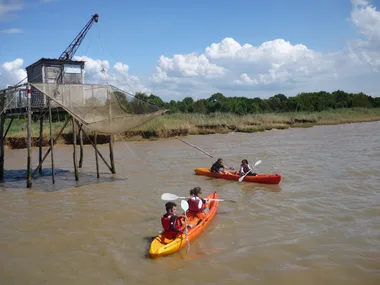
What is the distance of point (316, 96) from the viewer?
2613 inches

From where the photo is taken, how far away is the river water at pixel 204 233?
6.31 m

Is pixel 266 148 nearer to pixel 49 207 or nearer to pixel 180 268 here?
pixel 49 207

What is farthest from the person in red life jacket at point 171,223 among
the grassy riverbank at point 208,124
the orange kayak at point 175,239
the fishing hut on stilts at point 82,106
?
the grassy riverbank at point 208,124

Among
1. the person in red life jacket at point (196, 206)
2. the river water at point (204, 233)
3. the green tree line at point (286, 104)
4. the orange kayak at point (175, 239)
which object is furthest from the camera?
the green tree line at point (286, 104)

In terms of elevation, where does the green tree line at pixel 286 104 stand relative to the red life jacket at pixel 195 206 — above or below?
above

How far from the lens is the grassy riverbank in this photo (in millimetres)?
27202

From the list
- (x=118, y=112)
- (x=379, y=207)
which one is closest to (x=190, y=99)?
(x=118, y=112)

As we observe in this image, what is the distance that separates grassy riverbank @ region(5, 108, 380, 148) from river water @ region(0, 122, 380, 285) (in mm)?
11319

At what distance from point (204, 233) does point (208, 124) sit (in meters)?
26.3

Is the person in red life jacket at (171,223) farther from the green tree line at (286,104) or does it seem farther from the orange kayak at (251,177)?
the green tree line at (286,104)

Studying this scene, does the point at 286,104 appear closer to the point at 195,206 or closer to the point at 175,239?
the point at 195,206

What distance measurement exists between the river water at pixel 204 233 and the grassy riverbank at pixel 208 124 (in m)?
11.3

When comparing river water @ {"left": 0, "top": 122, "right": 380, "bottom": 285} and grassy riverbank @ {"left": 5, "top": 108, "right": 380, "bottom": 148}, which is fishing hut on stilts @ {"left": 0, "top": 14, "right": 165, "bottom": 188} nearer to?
river water @ {"left": 0, "top": 122, "right": 380, "bottom": 285}

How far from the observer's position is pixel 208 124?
34.2 m
